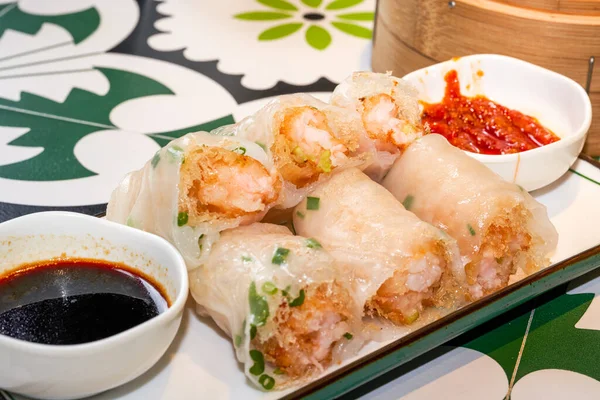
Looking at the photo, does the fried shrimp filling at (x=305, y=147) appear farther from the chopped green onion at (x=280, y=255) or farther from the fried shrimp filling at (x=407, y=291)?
the fried shrimp filling at (x=407, y=291)

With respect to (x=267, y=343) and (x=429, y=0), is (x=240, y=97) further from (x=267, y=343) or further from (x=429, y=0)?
(x=267, y=343)

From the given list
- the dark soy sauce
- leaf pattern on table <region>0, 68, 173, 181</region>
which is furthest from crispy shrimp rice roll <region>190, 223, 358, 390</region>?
leaf pattern on table <region>0, 68, 173, 181</region>

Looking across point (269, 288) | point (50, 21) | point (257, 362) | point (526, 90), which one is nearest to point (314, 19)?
point (50, 21)

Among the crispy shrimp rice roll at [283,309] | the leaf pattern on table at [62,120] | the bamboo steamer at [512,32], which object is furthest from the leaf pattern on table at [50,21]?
the crispy shrimp rice roll at [283,309]

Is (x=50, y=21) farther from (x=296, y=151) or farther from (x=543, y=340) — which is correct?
(x=543, y=340)

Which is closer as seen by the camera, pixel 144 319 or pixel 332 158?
pixel 144 319

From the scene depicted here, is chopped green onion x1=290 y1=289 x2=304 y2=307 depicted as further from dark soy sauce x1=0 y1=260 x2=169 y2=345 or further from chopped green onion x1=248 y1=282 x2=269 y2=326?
dark soy sauce x1=0 y1=260 x2=169 y2=345

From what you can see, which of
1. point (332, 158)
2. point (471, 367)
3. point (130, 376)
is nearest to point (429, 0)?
point (332, 158)
